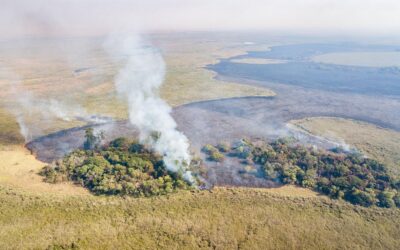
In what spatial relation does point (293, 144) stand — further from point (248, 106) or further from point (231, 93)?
point (231, 93)

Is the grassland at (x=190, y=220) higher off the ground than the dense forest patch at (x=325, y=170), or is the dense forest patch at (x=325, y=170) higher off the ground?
the dense forest patch at (x=325, y=170)

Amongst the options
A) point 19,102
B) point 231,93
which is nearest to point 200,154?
point 231,93

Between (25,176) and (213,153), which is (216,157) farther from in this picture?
(25,176)

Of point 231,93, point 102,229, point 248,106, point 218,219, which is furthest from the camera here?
point 231,93

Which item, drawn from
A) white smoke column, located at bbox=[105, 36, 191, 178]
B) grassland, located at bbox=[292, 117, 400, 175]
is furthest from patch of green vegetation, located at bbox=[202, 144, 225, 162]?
grassland, located at bbox=[292, 117, 400, 175]

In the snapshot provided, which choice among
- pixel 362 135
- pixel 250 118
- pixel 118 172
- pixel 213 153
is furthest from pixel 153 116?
pixel 362 135

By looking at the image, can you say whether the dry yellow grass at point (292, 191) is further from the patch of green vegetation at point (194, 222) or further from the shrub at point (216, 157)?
the shrub at point (216, 157)

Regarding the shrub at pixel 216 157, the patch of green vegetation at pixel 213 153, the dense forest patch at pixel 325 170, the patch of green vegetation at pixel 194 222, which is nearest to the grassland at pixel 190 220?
the patch of green vegetation at pixel 194 222
